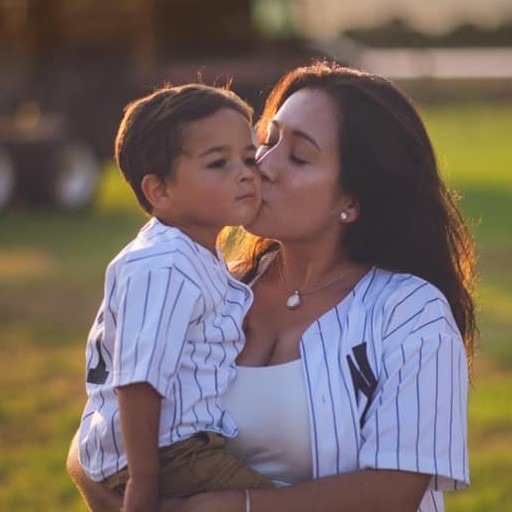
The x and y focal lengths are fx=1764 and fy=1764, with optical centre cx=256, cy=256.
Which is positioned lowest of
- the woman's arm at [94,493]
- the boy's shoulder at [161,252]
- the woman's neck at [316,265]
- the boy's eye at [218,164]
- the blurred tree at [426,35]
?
the blurred tree at [426,35]

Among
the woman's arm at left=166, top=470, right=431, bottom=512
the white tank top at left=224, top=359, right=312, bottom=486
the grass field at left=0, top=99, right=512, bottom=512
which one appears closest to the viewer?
the woman's arm at left=166, top=470, right=431, bottom=512

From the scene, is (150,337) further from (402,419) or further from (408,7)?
(408,7)

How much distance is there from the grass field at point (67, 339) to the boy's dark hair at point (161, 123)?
0.92 m

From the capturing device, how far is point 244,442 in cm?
338

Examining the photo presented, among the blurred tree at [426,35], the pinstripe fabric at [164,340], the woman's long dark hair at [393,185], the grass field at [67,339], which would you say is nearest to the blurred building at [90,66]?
the grass field at [67,339]

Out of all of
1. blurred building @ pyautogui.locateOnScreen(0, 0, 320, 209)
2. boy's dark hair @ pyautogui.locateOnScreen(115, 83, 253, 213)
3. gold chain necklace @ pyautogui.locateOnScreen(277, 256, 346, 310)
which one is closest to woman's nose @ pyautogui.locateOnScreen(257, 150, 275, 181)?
boy's dark hair @ pyautogui.locateOnScreen(115, 83, 253, 213)

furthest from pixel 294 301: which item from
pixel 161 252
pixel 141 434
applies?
pixel 141 434

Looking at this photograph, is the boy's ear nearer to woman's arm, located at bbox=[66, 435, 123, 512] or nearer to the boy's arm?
the boy's arm

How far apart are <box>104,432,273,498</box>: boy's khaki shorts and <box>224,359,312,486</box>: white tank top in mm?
86

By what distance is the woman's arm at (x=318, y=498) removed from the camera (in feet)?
10.7

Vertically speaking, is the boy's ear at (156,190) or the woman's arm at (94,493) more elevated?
the boy's ear at (156,190)

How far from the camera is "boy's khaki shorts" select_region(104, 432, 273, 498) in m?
3.28

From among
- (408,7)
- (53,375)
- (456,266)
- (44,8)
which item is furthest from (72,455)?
(408,7)

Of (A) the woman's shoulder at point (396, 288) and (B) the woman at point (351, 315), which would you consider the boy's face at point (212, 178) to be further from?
(A) the woman's shoulder at point (396, 288)
